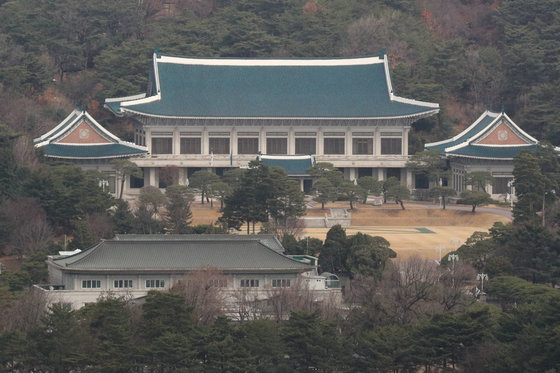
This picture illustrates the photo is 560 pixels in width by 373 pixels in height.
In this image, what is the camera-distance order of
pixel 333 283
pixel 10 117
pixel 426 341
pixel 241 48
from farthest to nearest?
pixel 241 48 → pixel 10 117 → pixel 333 283 → pixel 426 341

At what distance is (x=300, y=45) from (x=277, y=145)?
13221mm

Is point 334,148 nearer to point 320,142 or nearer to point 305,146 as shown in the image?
point 320,142

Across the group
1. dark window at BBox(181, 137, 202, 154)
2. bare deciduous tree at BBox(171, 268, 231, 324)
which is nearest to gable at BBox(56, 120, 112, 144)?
dark window at BBox(181, 137, 202, 154)

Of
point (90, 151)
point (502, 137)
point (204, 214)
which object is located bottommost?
point (204, 214)

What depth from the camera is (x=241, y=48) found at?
370ft

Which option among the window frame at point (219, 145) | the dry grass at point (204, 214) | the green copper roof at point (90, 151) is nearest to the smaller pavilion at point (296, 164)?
the window frame at point (219, 145)

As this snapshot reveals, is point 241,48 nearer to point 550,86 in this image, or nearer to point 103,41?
point 103,41

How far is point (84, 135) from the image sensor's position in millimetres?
98562

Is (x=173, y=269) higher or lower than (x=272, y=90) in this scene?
lower

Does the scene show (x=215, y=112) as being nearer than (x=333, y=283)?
No

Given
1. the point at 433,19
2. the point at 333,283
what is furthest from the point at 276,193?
the point at 433,19

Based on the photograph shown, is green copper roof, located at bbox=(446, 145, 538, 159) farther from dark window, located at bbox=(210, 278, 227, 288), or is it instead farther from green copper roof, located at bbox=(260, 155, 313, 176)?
dark window, located at bbox=(210, 278, 227, 288)

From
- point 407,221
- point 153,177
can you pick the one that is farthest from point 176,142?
point 407,221

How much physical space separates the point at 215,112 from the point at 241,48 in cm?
1258
